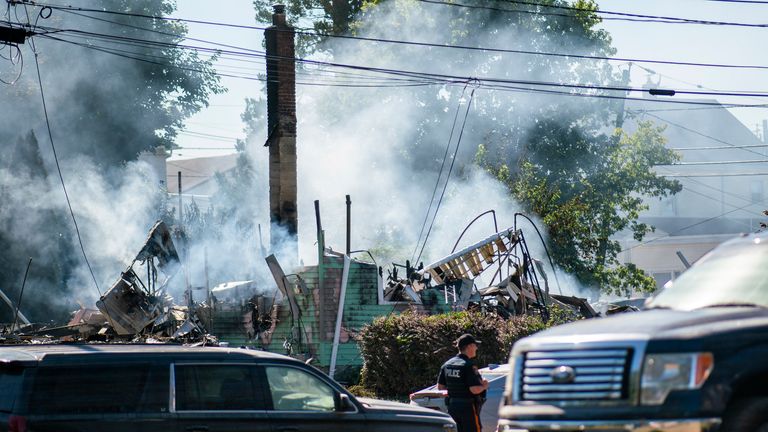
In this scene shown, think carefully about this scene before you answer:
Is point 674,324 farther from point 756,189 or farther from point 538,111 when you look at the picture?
point 756,189

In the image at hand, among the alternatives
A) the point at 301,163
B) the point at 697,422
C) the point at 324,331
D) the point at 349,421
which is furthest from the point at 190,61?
the point at 697,422

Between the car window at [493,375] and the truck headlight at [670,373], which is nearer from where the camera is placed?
the truck headlight at [670,373]

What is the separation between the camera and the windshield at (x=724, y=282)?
750 cm

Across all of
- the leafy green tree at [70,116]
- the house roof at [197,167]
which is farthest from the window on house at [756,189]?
the house roof at [197,167]

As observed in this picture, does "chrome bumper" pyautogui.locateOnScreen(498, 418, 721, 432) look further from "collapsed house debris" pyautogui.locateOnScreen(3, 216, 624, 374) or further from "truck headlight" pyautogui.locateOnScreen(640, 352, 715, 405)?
"collapsed house debris" pyautogui.locateOnScreen(3, 216, 624, 374)

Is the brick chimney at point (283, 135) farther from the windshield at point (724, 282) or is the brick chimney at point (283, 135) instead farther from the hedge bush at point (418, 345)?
the windshield at point (724, 282)

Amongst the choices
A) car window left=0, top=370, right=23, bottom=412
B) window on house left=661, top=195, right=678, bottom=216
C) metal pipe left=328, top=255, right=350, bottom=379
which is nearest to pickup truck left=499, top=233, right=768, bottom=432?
car window left=0, top=370, right=23, bottom=412

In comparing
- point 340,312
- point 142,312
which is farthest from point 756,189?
point 142,312

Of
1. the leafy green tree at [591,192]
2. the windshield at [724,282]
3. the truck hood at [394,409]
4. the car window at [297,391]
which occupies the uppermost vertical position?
the leafy green tree at [591,192]

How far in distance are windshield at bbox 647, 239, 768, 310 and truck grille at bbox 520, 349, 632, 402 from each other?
1.17 m

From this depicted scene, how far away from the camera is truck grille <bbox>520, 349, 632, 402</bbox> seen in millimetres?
6707

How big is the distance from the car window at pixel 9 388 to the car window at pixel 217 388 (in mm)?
1273

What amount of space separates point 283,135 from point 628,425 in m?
19.4

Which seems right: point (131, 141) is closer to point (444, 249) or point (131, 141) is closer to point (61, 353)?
point (444, 249)
